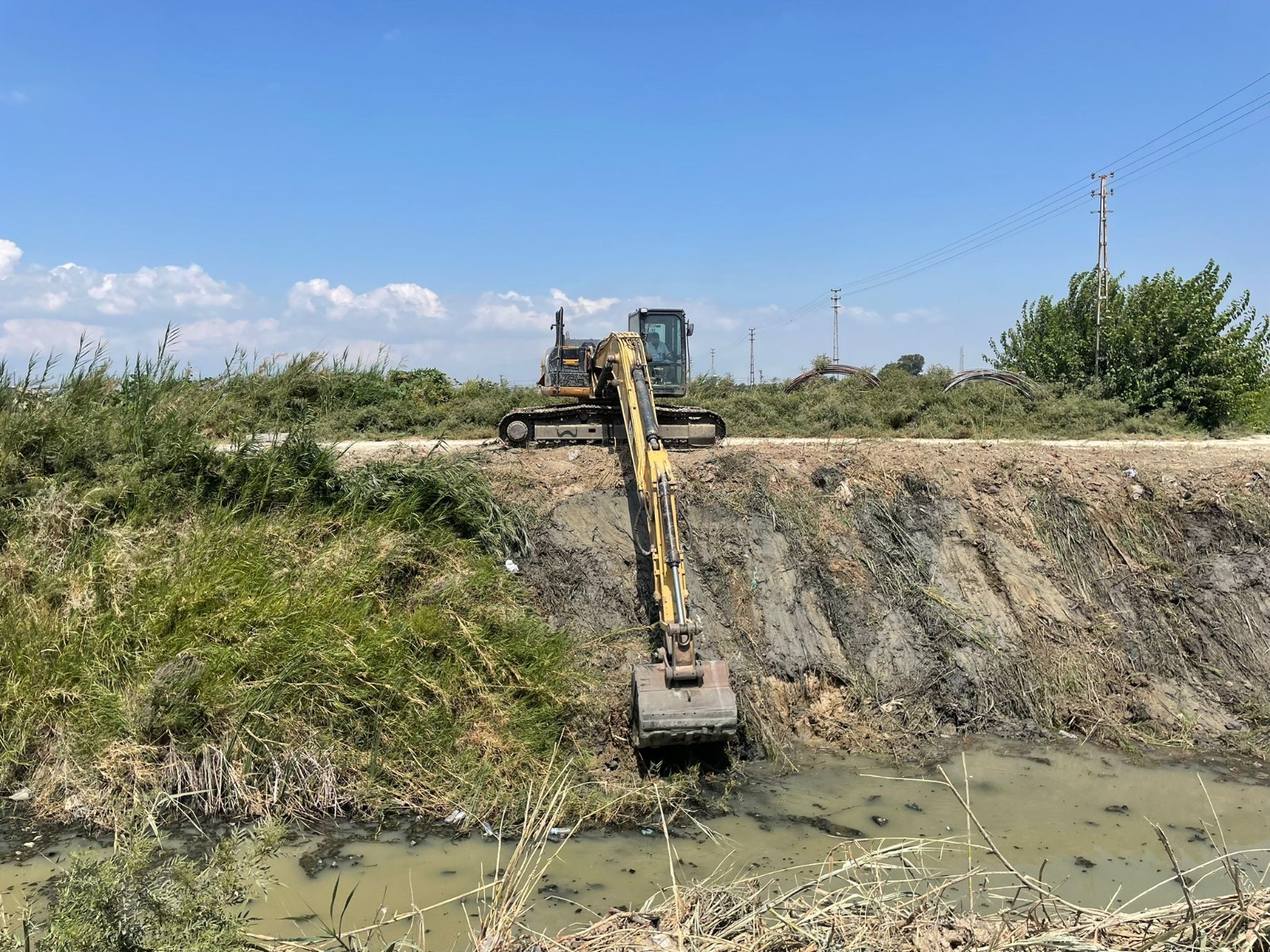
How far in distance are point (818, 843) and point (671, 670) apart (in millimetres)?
1603

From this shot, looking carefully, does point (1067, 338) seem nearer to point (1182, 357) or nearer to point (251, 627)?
point (1182, 357)

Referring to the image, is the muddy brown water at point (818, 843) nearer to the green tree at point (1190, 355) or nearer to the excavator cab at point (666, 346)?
the excavator cab at point (666, 346)

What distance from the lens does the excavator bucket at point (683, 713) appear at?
260 inches

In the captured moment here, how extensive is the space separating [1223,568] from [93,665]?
428 inches

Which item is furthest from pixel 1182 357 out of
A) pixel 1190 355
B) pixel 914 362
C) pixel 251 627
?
pixel 251 627

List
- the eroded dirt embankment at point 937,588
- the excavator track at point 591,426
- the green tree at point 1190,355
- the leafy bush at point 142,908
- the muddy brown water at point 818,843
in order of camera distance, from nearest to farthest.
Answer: the leafy bush at point 142,908, the muddy brown water at point 818,843, the eroded dirt embankment at point 937,588, the excavator track at point 591,426, the green tree at point 1190,355

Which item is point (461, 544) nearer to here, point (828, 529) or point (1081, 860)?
point (828, 529)

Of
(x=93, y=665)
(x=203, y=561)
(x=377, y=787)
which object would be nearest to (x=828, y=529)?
(x=377, y=787)

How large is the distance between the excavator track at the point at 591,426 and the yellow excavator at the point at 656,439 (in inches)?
0.5

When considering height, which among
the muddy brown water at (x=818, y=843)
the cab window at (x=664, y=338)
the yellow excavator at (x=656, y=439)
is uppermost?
the cab window at (x=664, y=338)

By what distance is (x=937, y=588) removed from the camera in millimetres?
9312

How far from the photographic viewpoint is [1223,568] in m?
9.44

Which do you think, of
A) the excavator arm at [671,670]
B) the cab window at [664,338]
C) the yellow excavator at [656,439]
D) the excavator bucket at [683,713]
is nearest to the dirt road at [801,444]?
the yellow excavator at [656,439]

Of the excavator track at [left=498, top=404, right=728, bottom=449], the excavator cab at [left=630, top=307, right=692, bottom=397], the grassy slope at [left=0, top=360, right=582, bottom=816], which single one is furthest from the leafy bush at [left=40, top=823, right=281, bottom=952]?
the excavator cab at [left=630, top=307, right=692, bottom=397]
